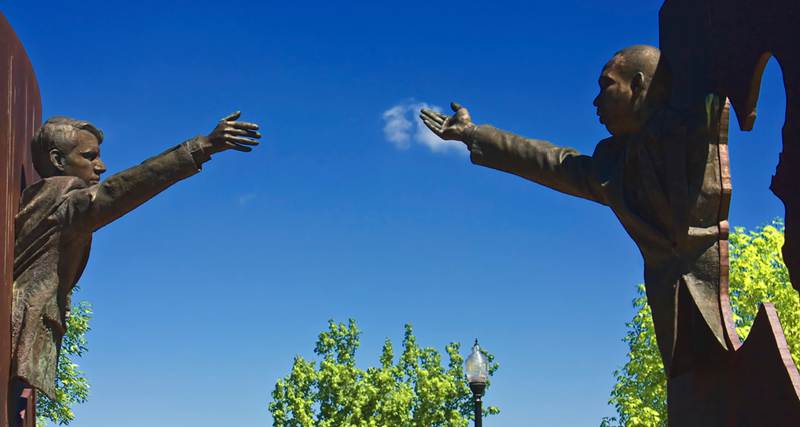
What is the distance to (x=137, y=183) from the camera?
26.1 feet

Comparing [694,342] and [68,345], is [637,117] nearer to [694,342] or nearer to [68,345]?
[694,342]

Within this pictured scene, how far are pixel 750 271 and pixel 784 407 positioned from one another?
17041 millimetres

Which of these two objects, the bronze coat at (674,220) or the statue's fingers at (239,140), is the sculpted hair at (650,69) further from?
the statue's fingers at (239,140)

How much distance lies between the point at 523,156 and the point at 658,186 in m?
1.10

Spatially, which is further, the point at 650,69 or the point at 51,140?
the point at 51,140

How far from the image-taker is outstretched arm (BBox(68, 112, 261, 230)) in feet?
25.9

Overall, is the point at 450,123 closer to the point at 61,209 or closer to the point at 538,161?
the point at 538,161

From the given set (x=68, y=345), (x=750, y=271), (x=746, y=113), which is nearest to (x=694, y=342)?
(x=746, y=113)

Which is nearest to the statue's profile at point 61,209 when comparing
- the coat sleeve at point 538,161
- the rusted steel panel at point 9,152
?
the rusted steel panel at point 9,152

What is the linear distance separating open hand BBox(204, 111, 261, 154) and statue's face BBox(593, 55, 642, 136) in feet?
8.08

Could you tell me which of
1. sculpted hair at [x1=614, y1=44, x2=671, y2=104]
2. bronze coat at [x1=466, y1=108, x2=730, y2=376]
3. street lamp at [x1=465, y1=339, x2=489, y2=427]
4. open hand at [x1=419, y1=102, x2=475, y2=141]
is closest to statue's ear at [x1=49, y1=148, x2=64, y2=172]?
open hand at [x1=419, y1=102, x2=475, y2=141]

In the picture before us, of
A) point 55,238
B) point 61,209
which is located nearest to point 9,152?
point 61,209

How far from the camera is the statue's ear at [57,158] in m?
8.09

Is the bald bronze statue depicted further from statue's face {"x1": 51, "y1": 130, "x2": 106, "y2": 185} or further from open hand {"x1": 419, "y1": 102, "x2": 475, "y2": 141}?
statue's face {"x1": 51, "y1": 130, "x2": 106, "y2": 185}
